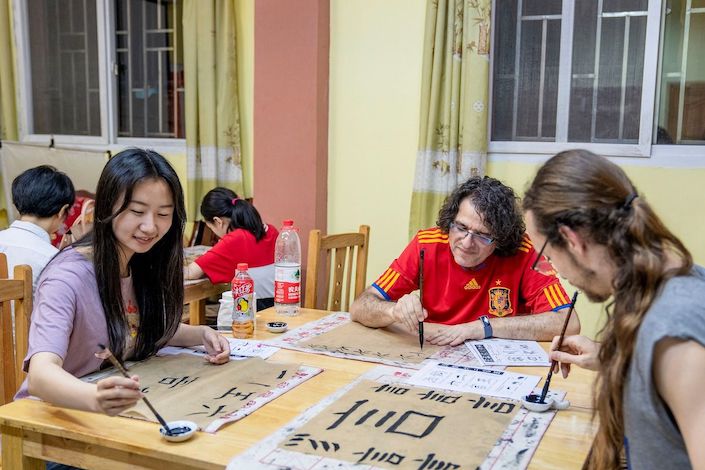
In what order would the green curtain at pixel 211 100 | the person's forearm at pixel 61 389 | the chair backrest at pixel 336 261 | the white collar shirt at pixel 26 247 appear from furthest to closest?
1. the green curtain at pixel 211 100
2. the chair backrest at pixel 336 261
3. the white collar shirt at pixel 26 247
4. the person's forearm at pixel 61 389

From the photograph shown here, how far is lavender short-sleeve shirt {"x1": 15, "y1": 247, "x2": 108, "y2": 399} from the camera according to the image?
4.71 feet

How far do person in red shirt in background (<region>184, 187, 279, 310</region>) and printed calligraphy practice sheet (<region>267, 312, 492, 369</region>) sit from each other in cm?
85

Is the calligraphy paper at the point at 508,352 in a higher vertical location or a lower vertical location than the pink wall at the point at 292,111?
lower

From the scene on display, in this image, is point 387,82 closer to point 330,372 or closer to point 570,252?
point 330,372

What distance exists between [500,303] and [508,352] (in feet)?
1.13

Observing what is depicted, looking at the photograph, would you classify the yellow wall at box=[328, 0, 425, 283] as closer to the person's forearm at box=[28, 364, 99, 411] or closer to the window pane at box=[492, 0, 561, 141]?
the window pane at box=[492, 0, 561, 141]

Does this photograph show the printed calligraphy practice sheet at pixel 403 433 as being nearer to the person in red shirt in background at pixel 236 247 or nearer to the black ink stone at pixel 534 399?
the black ink stone at pixel 534 399

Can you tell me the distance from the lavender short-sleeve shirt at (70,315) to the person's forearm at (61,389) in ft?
0.24

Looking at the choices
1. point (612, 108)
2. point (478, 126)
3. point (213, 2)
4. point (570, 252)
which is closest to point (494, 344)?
point (570, 252)

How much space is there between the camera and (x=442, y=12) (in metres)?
3.26

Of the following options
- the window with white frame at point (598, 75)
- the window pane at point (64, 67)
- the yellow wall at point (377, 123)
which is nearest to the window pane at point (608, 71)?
the window with white frame at point (598, 75)

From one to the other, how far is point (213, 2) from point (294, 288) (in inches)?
89.8

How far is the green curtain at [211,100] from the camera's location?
12.7 ft

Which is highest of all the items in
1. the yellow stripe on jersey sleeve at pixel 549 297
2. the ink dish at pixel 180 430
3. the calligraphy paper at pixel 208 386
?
the yellow stripe on jersey sleeve at pixel 549 297
